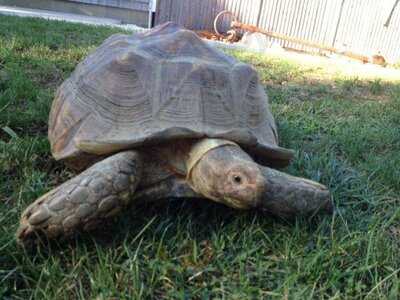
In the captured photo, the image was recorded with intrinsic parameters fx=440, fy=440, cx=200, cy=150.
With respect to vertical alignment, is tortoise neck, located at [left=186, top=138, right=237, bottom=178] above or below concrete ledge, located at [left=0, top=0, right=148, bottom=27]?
above

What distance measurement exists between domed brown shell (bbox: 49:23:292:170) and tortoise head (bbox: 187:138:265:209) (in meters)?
0.08

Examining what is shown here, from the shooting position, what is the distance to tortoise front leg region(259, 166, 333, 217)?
66.6 inches

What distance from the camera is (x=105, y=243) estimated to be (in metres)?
1.55

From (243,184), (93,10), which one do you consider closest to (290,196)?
(243,184)

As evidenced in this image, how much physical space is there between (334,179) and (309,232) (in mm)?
602

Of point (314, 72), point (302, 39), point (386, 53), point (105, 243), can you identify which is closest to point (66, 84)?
point (105, 243)

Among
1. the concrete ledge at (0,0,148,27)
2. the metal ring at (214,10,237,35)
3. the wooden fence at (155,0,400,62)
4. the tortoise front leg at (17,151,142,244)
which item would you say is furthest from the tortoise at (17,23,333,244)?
the concrete ledge at (0,0,148,27)

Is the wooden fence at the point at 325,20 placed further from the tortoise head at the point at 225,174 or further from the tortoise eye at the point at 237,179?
the tortoise eye at the point at 237,179

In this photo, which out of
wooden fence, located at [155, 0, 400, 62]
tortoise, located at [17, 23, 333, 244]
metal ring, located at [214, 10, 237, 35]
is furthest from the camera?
wooden fence, located at [155, 0, 400, 62]

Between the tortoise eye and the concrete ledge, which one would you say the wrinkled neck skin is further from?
the concrete ledge

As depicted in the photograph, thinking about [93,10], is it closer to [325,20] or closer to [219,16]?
[219,16]

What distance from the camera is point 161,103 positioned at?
1805 mm

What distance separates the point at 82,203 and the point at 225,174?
19.8 inches

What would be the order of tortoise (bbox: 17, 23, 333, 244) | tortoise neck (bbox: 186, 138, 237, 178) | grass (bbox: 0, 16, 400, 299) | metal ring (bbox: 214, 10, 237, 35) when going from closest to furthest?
grass (bbox: 0, 16, 400, 299), tortoise (bbox: 17, 23, 333, 244), tortoise neck (bbox: 186, 138, 237, 178), metal ring (bbox: 214, 10, 237, 35)
